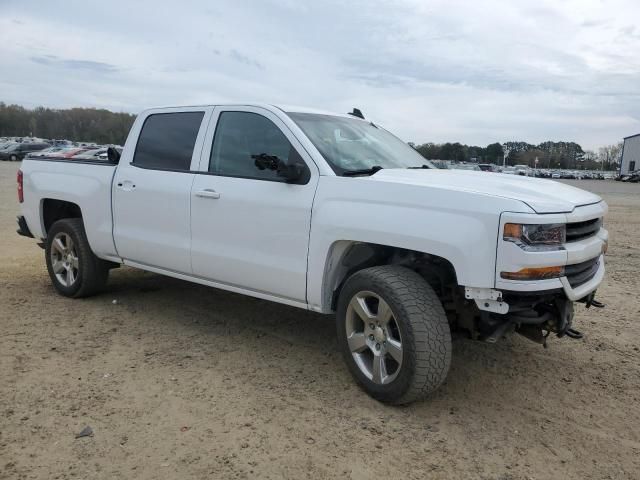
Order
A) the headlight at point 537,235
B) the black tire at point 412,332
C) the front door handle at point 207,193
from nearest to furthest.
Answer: the headlight at point 537,235
the black tire at point 412,332
the front door handle at point 207,193

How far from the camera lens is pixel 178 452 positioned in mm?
3039

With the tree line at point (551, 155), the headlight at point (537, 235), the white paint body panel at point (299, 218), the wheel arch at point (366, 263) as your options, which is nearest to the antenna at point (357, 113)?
the white paint body panel at point (299, 218)

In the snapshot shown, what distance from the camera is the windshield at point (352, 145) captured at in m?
4.11

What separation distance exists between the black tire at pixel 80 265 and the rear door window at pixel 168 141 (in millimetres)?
1056

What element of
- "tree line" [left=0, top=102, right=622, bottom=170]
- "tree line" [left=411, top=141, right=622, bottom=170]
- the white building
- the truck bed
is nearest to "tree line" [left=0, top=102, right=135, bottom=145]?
"tree line" [left=0, top=102, right=622, bottom=170]

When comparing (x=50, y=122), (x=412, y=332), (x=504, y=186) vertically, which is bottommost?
(x=412, y=332)

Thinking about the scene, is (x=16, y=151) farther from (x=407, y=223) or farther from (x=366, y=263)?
(x=407, y=223)

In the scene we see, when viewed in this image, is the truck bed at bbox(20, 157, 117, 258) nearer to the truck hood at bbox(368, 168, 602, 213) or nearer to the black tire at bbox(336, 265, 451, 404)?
the truck hood at bbox(368, 168, 602, 213)

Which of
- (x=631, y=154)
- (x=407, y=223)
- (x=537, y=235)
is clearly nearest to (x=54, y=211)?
(x=407, y=223)

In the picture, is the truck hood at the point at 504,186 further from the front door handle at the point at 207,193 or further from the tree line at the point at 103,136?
the tree line at the point at 103,136

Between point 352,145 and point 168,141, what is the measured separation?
1.70 metres

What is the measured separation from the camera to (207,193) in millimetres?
4441

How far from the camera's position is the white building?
3474 inches

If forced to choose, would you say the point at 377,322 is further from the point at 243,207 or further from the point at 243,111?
the point at 243,111
